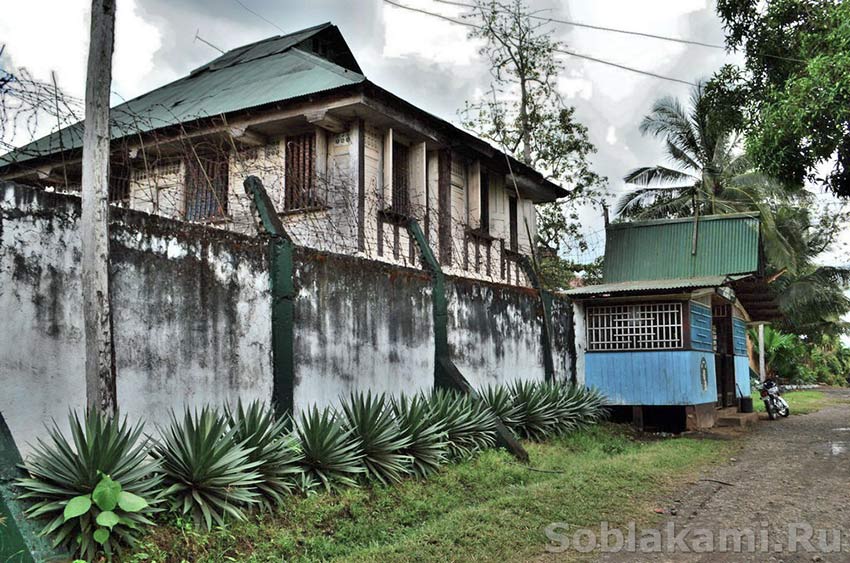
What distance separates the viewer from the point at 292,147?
44.3 feet

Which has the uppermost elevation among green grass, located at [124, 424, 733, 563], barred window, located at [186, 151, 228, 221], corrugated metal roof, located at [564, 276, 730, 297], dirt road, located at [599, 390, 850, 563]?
barred window, located at [186, 151, 228, 221]

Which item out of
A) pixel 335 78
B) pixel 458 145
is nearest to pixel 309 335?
pixel 335 78

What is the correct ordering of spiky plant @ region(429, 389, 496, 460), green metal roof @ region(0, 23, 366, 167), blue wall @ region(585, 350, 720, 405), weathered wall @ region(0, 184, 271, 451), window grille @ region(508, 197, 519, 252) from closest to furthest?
weathered wall @ region(0, 184, 271, 451), spiky plant @ region(429, 389, 496, 460), green metal roof @ region(0, 23, 366, 167), blue wall @ region(585, 350, 720, 405), window grille @ region(508, 197, 519, 252)

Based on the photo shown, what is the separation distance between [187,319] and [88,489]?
6.59 feet

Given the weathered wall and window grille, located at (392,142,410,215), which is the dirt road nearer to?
the weathered wall

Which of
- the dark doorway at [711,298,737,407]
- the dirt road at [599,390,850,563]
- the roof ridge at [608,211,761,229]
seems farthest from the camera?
the dark doorway at [711,298,737,407]

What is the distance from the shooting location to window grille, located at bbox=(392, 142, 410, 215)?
14.1 m

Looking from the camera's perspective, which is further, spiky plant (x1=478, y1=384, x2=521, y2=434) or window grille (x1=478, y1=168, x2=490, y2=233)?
window grille (x1=478, y1=168, x2=490, y2=233)

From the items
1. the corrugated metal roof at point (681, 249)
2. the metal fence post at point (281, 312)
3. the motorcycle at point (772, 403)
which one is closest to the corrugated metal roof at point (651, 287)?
the corrugated metal roof at point (681, 249)

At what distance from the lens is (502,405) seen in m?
10.2

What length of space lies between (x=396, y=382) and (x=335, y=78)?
603 centimetres

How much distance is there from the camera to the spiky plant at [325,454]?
21.4ft

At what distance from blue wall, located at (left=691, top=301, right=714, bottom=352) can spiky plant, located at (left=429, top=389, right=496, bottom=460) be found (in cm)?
644

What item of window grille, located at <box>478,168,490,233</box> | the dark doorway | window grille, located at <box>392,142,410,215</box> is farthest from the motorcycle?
window grille, located at <box>392,142,410,215</box>
